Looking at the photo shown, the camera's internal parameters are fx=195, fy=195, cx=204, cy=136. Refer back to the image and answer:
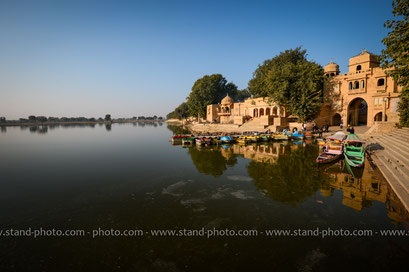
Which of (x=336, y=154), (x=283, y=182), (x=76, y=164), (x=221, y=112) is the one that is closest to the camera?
(x=283, y=182)

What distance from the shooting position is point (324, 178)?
11.7 m

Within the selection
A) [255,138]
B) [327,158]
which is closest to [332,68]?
[255,138]

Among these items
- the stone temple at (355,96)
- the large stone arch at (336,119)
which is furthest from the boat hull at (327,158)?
the large stone arch at (336,119)

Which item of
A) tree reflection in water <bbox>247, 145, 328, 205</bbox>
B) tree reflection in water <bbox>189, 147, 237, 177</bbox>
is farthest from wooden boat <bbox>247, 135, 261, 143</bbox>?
tree reflection in water <bbox>247, 145, 328, 205</bbox>

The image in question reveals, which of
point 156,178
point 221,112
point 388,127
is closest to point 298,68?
point 388,127

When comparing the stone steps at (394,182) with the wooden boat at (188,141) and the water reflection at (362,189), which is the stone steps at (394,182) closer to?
the water reflection at (362,189)

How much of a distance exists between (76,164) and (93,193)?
9.23 m

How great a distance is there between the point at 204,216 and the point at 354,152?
43.0 ft

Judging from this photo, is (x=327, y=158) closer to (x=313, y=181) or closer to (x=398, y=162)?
(x=398, y=162)

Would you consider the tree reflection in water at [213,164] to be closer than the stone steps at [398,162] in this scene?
No

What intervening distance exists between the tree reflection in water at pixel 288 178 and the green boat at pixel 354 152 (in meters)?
2.24

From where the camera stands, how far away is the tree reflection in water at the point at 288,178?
31.6ft

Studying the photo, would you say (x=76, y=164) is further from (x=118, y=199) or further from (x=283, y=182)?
(x=283, y=182)

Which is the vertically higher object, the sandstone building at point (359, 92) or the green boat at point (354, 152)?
the sandstone building at point (359, 92)
